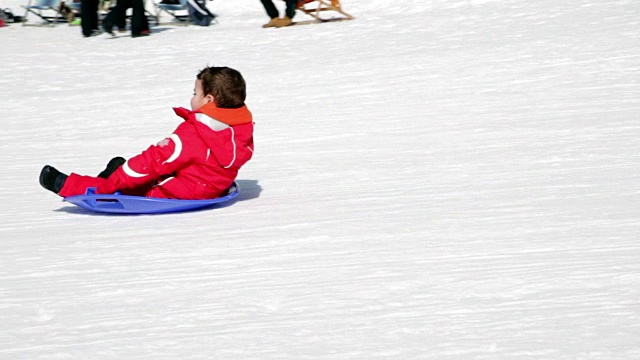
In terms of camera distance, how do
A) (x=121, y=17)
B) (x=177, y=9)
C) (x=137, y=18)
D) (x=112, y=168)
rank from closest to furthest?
1. (x=112, y=168)
2. (x=137, y=18)
3. (x=121, y=17)
4. (x=177, y=9)

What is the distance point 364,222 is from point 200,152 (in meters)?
0.82

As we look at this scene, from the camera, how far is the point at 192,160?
4656 mm

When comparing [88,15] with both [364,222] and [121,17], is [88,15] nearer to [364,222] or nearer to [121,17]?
[121,17]

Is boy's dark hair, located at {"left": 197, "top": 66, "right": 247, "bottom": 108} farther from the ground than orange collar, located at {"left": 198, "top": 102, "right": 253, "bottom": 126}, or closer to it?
farther from the ground

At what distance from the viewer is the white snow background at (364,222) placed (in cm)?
311

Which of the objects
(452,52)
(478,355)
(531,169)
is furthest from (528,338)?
(452,52)

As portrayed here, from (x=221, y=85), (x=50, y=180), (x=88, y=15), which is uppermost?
(x=221, y=85)

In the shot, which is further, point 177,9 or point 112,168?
point 177,9

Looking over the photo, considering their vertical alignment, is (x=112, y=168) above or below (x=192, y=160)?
below

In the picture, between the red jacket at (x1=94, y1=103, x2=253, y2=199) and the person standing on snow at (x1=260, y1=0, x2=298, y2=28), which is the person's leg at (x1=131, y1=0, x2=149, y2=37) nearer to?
the person standing on snow at (x1=260, y1=0, x2=298, y2=28)

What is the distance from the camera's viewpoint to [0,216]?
493 cm

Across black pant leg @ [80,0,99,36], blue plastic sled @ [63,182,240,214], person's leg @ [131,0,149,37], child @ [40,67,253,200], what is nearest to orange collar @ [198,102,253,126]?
child @ [40,67,253,200]

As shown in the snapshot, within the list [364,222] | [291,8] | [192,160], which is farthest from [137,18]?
[364,222]

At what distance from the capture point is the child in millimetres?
4641
